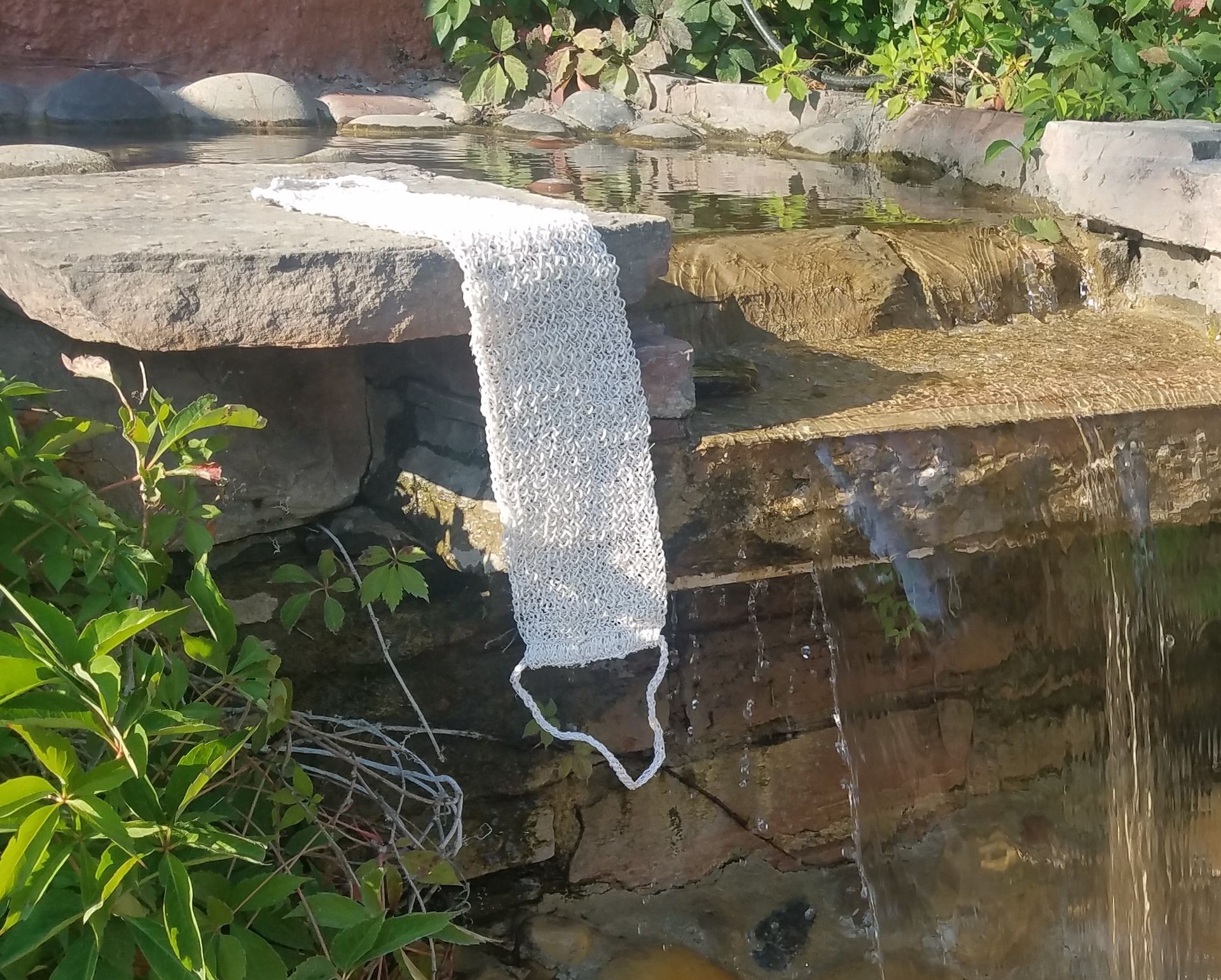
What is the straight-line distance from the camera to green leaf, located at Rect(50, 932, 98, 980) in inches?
42.1

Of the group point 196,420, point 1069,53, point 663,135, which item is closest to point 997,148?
point 1069,53

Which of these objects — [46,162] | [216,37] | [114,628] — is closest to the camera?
[114,628]

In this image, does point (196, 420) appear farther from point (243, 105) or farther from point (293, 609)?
point (243, 105)

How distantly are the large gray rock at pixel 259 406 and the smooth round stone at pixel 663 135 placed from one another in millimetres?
3727

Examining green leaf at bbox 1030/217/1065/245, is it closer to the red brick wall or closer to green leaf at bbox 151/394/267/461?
green leaf at bbox 151/394/267/461

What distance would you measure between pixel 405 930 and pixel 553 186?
283 centimetres

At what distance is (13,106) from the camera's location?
215 inches

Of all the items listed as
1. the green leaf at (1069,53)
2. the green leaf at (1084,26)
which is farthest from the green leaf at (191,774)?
the green leaf at (1084,26)

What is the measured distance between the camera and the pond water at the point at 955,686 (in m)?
1.96

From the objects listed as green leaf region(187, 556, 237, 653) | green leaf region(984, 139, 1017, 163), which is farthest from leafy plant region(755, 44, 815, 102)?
green leaf region(187, 556, 237, 653)

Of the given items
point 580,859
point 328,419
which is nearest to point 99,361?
point 328,419

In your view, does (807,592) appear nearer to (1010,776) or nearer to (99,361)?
(1010,776)

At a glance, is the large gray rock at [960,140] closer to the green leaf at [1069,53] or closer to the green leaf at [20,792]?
the green leaf at [1069,53]

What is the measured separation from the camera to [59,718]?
1.06 m
